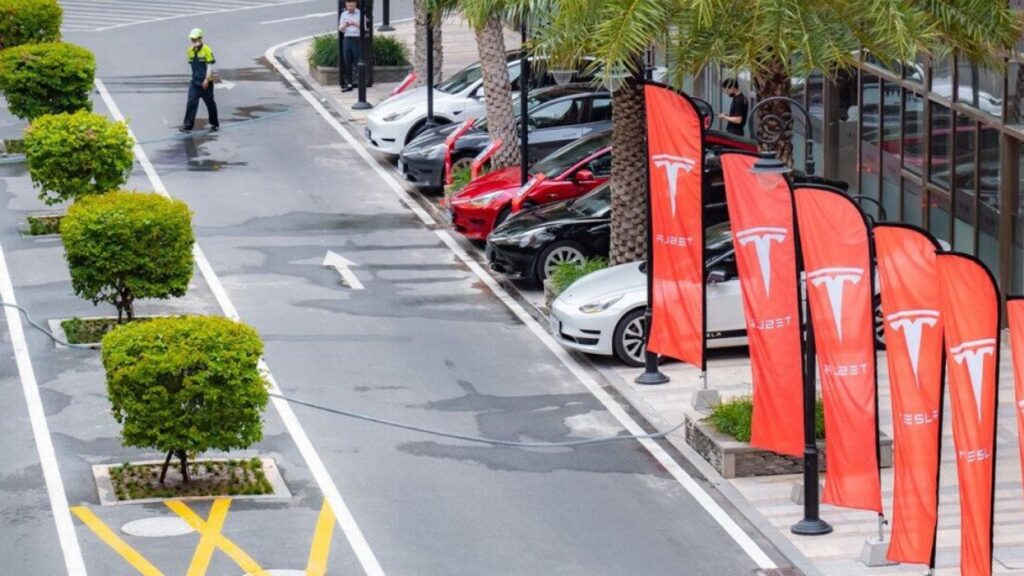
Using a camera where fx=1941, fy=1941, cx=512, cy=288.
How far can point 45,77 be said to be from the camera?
105 feet

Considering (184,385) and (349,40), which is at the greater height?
(349,40)

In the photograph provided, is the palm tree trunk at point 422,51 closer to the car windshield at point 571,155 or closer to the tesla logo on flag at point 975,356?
the car windshield at point 571,155

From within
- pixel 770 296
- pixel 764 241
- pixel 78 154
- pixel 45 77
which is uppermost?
pixel 45 77

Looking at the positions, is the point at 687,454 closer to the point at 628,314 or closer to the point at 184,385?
the point at 628,314

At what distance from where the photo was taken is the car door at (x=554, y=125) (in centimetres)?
3058

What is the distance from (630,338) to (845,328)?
6279 millimetres

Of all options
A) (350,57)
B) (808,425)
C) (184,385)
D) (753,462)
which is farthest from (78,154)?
(350,57)

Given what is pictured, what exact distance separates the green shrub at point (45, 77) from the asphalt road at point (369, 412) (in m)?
1.41

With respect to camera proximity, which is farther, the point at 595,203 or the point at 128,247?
the point at 595,203

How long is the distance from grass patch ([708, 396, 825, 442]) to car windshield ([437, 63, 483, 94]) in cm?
1758

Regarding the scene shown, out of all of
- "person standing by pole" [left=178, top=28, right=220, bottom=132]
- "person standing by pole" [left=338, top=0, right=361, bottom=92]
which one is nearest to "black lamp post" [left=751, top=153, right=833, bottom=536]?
"person standing by pole" [left=178, top=28, right=220, bottom=132]

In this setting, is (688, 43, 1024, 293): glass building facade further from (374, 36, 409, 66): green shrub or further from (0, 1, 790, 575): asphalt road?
(374, 36, 409, 66): green shrub

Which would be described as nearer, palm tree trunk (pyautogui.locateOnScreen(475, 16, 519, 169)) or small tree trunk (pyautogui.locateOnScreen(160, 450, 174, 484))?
small tree trunk (pyautogui.locateOnScreen(160, 450, 174, 484))

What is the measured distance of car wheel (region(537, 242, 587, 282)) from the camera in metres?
25.1
